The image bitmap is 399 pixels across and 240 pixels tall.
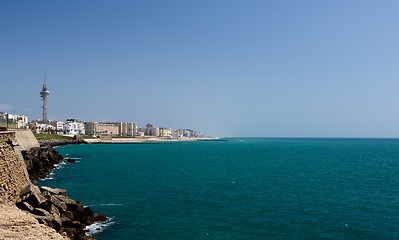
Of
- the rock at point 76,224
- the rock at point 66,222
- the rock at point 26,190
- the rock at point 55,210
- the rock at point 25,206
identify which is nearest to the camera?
the rock at point 25,206

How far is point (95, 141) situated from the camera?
584ft

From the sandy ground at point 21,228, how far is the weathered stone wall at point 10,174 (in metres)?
2.77

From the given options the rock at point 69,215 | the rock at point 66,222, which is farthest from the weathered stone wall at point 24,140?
the rock at point 66,222

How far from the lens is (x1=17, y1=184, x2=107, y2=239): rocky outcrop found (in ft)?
64.4

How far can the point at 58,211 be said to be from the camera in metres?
22.2

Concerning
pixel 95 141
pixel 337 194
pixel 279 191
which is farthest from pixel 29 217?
pixel 95 141

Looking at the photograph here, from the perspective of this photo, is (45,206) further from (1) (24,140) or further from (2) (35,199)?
(1) (24,140)

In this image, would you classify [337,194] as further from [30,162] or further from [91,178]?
[30,162]

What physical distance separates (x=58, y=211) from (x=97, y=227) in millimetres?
2517

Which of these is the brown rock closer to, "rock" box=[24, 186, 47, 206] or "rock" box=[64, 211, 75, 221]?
"rock" box=[24, 186, 47, 206]

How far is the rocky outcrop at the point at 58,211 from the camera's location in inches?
773

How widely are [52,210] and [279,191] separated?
22342 millimetres

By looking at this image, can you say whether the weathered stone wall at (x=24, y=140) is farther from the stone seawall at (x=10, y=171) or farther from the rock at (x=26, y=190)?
the rock at (x=26, y=190)

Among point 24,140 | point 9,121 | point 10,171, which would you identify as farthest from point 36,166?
point 9,121
